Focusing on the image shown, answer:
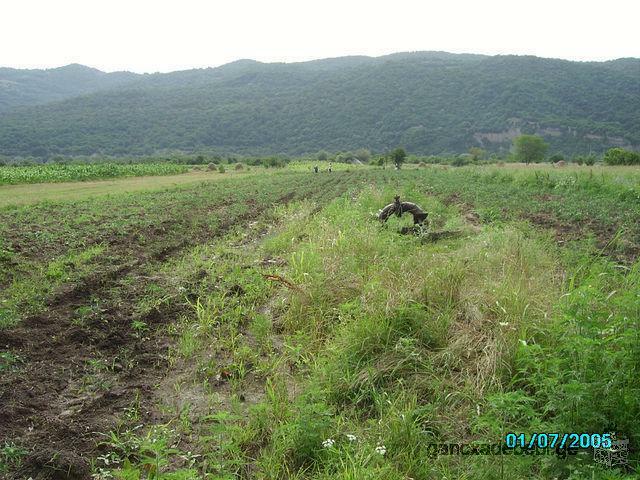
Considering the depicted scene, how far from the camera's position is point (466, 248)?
597cm

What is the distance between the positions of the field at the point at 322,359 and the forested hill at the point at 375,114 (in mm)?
85366

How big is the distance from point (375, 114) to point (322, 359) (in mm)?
114054

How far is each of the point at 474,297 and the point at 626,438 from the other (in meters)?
1.94

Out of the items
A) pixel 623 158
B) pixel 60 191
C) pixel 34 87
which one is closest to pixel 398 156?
pixel 623 158

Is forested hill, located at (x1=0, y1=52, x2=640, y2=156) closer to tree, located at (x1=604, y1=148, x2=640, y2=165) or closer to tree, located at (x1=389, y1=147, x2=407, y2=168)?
tree, located at (x1=389, y1=147, x2=407, y2=168)

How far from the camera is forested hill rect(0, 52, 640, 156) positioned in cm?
8725

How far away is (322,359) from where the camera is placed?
3.92m

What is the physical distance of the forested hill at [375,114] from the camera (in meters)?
87.2

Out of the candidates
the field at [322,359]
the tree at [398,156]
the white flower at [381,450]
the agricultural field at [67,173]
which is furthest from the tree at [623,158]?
the white flower at [381,450]

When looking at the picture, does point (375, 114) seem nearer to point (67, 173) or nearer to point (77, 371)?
point (67, 173)

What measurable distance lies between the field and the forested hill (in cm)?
8537

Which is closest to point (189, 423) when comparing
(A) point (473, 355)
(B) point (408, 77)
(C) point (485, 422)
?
(C) point (485, 422)

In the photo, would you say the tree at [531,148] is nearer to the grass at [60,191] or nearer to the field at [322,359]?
the grass at [60,191]

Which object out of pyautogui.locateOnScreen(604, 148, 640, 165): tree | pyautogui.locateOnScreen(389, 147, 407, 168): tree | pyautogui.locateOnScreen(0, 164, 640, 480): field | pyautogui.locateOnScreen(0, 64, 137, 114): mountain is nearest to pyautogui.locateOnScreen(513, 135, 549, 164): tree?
pyautogui.locateOnScreen(389, 147, 407, 168): tree
